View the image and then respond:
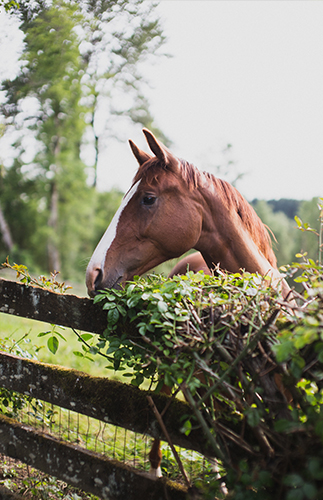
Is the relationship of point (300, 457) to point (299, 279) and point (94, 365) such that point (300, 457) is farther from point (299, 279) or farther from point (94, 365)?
point (94, 365)

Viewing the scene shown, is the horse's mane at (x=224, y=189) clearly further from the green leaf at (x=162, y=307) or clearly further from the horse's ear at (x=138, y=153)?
the green leaf at (x=162, y=307)

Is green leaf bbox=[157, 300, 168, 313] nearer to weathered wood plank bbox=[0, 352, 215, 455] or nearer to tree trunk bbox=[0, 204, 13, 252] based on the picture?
weathered wood plank bbox=[0, 352, 215, 455]

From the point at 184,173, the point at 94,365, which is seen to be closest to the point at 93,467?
the point at 184,173

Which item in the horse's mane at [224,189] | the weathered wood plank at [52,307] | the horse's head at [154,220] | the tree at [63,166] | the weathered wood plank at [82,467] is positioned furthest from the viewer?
the tree at [63,166]

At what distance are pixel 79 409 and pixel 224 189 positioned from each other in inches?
65.2

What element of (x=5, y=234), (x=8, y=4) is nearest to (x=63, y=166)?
(x=5, y=234)

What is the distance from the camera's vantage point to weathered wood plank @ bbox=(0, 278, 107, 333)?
58.1 inches

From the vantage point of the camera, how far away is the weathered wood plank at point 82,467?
126 centimetres

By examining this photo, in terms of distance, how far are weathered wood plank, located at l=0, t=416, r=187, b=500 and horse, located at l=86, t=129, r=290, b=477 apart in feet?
2.84

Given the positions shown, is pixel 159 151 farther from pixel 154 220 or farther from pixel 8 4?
pixel 8 4

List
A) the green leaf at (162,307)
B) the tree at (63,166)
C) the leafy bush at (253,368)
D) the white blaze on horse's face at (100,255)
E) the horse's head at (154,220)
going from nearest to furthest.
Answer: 1. the leafy bush at (253,368)
2. the green leaf at (162,307)
3. the white blaze on horse's face at (100,255)
4. the horse's head at (154,220)
5. the tree at (63,166)

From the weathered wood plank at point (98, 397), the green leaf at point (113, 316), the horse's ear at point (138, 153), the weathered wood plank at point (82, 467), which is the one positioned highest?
the horse's ear at point (138, 153)

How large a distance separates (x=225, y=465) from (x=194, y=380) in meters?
0.28

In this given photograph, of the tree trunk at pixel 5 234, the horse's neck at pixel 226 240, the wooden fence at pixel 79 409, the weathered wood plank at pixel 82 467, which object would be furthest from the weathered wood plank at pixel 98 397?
the tree trunk at pixel 5 234
